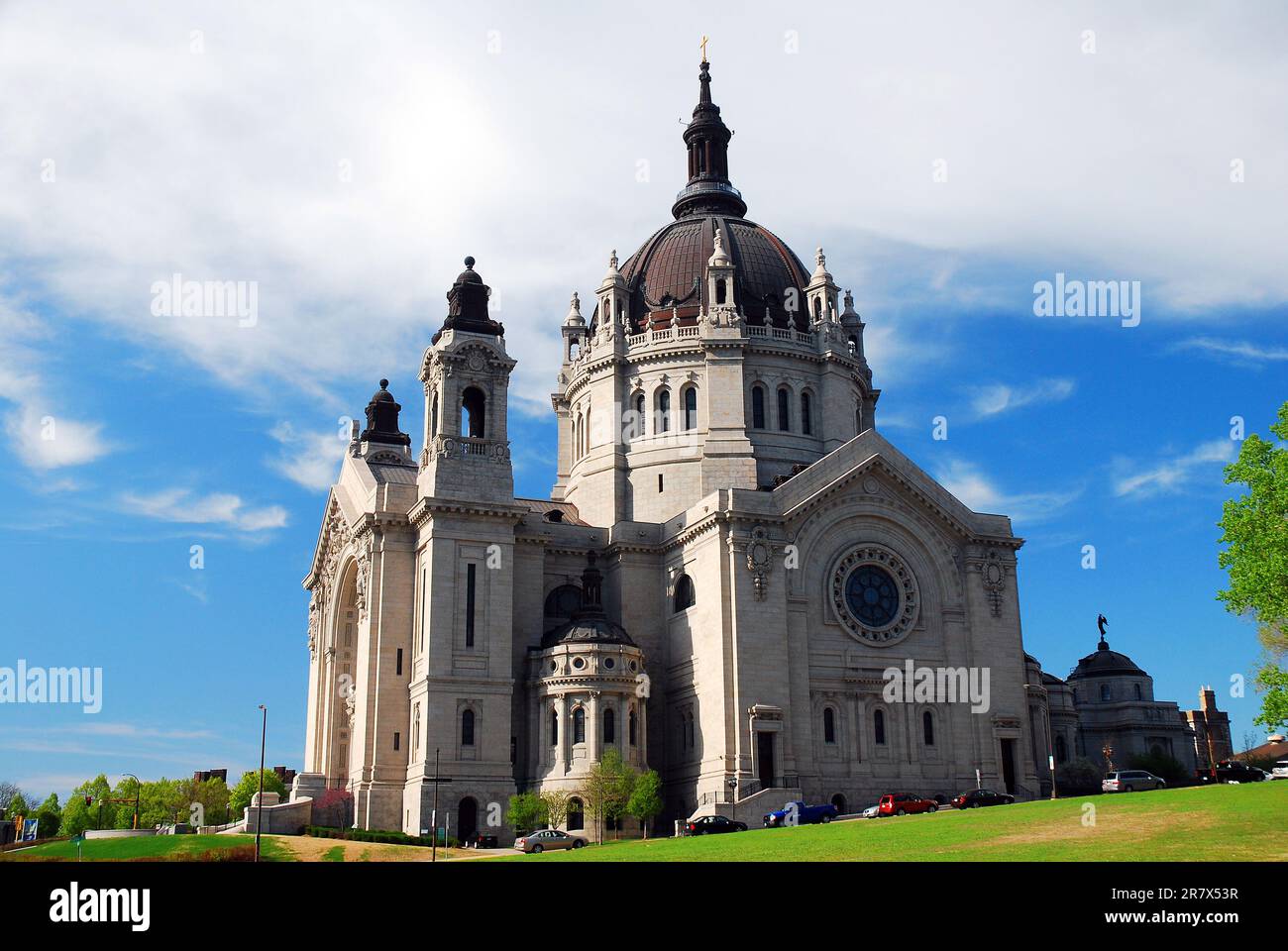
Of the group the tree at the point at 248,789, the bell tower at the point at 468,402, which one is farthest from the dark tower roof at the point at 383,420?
the tree at the point at 248,789

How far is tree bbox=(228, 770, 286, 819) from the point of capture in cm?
9719

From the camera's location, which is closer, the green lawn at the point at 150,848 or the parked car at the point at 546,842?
the green lawn at the point at 150,848

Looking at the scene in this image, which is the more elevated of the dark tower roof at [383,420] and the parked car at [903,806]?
the dark tower roof at [383,420]

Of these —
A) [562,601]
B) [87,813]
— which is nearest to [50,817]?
[87,813]

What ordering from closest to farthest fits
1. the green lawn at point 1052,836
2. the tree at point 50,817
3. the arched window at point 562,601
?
the green lawn at point 1052,836
the arched window at point 562,601
the tree at point 50,817

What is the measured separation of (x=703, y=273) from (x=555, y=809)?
119 ft

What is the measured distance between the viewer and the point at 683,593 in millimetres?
69562

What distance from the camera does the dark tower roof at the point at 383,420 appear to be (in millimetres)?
84000

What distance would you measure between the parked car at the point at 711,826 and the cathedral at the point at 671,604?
4.20m

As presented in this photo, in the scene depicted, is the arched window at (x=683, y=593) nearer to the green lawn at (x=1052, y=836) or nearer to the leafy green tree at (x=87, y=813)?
the green lawn at (x=1052, y=836)

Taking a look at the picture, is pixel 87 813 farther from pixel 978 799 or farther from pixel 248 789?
pixel 978 799

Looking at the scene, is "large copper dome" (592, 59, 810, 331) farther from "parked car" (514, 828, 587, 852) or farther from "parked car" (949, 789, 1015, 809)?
"parked car" (514, 828, 587, 852)
